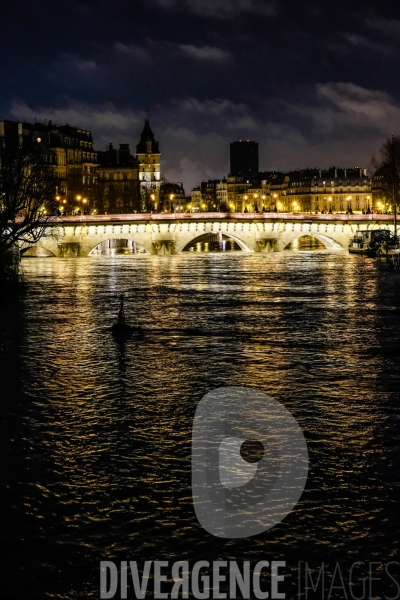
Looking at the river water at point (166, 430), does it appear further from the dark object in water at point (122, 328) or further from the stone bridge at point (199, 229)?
the stone bridge at point (199, 229)

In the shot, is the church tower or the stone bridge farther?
the church tower

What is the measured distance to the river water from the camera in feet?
31.7

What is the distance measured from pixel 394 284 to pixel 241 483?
33.3 m

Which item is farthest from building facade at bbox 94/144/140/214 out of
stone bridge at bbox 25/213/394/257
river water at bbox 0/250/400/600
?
river water at bbox 0/250/400/600

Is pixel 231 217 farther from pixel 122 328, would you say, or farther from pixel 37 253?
pixel 122 328

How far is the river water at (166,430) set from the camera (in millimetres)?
9648

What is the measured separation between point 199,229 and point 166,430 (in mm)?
86418

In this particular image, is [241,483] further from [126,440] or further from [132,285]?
[132,285]

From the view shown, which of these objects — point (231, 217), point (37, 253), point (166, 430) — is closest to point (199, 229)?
point (231, 217)

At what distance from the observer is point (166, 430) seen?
46.4ft

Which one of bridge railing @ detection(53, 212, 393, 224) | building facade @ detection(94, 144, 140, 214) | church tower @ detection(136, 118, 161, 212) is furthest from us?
church tower @ detection(136, 118, 161, 212)

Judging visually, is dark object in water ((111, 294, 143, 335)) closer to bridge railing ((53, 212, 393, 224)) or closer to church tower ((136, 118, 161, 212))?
bridge railing ((53, 212, 393, 224))

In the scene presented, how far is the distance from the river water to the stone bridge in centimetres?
6220

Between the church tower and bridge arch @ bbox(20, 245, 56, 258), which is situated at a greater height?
the church tower
